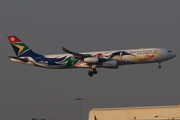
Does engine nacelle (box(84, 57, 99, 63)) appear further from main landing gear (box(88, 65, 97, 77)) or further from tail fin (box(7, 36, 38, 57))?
tail fin (box(7, 36, 38, 57))

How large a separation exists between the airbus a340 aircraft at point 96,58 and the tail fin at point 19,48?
40 cm

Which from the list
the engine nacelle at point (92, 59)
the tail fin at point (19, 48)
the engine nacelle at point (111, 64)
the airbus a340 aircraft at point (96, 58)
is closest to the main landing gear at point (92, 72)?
the airbus a340 aircraft at point (96, 58)

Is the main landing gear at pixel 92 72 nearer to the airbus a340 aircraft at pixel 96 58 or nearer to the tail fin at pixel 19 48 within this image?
the airbus a340 aircraft at pixel 96 58

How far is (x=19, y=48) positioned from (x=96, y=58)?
1726 centimetres

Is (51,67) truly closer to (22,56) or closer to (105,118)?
(22,56)

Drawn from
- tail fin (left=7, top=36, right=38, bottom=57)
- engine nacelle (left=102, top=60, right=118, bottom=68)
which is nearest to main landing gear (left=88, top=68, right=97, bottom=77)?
engine nacelle (left=102, top=60, right=118, bottom=68)

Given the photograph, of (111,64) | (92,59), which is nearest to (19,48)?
(92,59)

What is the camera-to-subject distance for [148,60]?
72188 mm

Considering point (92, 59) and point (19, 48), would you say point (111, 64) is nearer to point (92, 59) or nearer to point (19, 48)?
point (92, 59)

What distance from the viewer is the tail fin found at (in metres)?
78.7

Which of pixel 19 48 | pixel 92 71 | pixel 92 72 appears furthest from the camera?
pixel 19 48

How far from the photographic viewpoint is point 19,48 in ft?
261

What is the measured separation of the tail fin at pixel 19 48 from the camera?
7869 cm

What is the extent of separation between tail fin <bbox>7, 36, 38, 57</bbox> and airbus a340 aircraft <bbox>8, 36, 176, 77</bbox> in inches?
15.7
